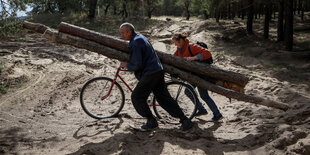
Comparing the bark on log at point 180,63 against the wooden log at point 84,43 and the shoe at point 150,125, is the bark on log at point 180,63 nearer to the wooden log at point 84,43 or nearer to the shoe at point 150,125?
the wooden log at point 84,43

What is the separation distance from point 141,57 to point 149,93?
731 millimetres

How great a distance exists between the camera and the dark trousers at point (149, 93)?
493 cm

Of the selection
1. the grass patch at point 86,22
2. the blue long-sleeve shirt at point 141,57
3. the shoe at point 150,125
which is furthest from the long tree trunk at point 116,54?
the grass patch at point 86,22

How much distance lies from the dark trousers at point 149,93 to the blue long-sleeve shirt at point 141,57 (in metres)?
0.13

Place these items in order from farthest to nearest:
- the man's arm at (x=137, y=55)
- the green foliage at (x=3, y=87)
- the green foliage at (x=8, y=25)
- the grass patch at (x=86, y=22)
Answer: the grass patch at (x=86, y=22) < the green foliage at (x=8, y=25) < the green foliage at (x=3, y=87) < the man's arm at (x=137, y=55)

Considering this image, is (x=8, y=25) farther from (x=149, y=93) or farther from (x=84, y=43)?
(x=149, y=93)

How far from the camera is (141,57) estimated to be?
15.6 ft

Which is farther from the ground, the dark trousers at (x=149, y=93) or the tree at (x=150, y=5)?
the tree at (x=150, y=5)

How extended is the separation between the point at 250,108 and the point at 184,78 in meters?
1.97

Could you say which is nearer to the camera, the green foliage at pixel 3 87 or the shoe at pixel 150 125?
the shoe at pixel 150 125

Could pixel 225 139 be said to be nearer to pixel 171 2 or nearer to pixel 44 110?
pixel 44 110

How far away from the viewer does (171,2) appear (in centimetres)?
6806

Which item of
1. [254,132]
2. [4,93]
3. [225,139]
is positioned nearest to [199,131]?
[225,139]

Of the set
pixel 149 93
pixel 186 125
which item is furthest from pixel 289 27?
pixel 149 93
